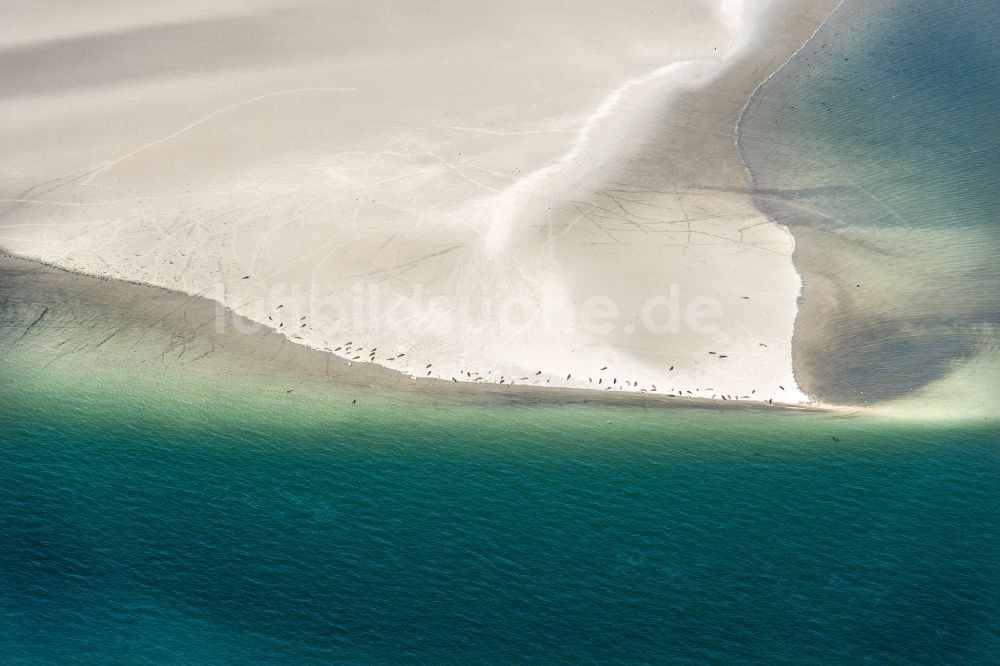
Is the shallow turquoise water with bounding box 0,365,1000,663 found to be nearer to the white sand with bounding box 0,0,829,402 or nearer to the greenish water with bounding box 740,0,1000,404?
the white sand with bounding box 0,0,829,402

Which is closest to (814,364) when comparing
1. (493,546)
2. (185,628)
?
(493,546)

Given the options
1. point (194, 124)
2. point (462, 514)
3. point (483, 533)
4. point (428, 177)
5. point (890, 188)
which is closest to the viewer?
point (483, 533)

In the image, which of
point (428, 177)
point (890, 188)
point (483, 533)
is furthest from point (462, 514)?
point (890, 188)

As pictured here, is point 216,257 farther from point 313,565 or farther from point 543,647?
point 543,647

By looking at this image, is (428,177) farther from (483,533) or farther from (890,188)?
(890,188)

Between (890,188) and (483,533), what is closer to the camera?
(483,533)

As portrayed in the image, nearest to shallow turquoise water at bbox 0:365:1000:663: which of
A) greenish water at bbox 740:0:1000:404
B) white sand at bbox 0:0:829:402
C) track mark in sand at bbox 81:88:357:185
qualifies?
white sand at bbox 0:0:829:402
